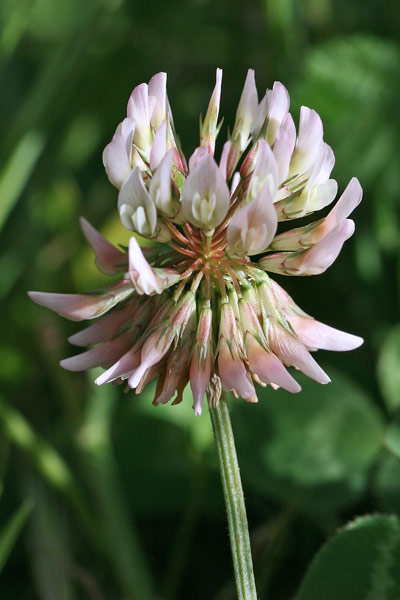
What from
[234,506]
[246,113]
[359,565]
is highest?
[246,113]

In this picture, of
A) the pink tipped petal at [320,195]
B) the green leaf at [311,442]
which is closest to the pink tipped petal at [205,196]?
the pink tipped petal at [320,195]

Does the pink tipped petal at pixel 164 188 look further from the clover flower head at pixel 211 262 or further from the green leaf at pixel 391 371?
the green leaf at pixel 391 371

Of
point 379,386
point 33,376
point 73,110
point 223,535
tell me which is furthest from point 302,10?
point 223,535

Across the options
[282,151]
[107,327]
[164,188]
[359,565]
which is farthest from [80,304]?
[359,565]

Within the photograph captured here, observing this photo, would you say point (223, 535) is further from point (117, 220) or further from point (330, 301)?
point (117, 220)

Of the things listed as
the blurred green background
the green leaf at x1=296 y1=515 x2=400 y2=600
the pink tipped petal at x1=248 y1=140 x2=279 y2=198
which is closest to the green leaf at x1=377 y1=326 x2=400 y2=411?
the blurred green background

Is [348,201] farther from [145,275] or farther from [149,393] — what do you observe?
[149,393]
